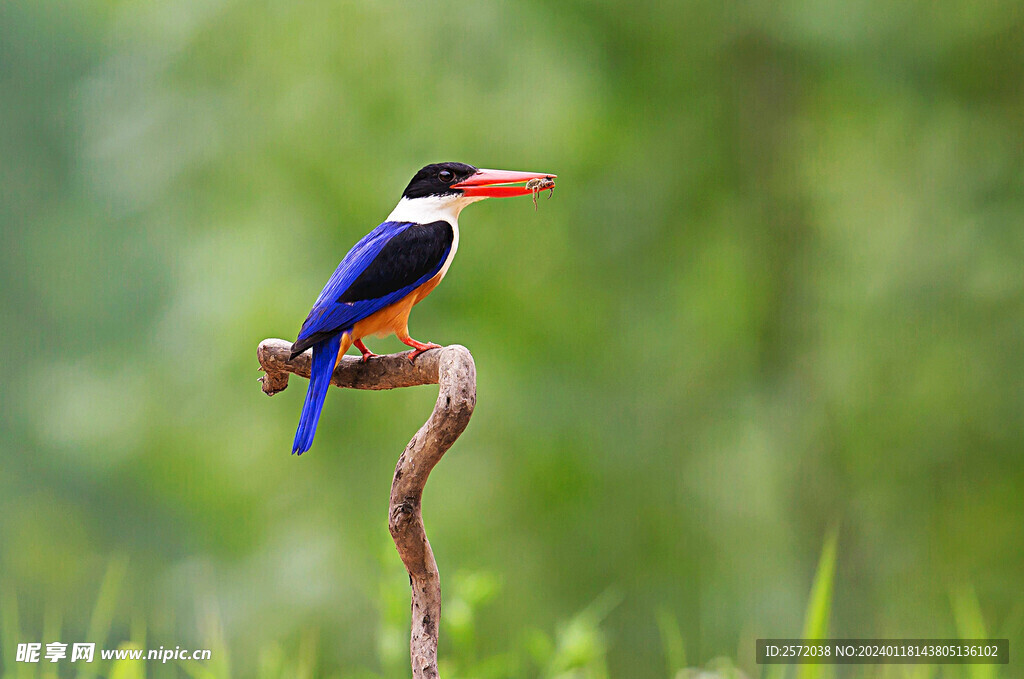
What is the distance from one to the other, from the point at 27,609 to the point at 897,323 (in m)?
4.39

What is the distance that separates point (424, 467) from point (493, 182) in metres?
0.50

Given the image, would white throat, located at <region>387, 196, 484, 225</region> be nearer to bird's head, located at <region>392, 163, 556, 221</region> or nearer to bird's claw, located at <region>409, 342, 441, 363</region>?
bird's head, located at <region>392, 163, 556, 221</region>

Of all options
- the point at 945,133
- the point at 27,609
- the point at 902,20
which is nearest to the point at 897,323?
the point at 945,133

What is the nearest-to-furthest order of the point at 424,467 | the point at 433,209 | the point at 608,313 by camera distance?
1. the point at 424,467
2. the point at 433,209
3. the point at 608,313

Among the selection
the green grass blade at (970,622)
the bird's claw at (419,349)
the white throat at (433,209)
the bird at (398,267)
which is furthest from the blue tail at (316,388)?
the green grass blade at (970,622)

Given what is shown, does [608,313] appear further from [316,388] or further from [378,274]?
[316,388]

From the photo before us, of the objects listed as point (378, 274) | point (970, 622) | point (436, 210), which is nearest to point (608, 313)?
point (970, 622)

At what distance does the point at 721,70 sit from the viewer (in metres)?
3.96

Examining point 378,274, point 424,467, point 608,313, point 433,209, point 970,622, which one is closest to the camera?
point 424,467

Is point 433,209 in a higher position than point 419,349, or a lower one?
higher

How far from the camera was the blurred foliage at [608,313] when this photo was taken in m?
3.67

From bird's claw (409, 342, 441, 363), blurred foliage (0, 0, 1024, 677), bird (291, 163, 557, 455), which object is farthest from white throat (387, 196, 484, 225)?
blurred foliage (0, 0, 1024, 677)

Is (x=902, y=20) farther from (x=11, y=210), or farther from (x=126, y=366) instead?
(x=11, y=210)

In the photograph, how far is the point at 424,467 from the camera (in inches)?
55.1
